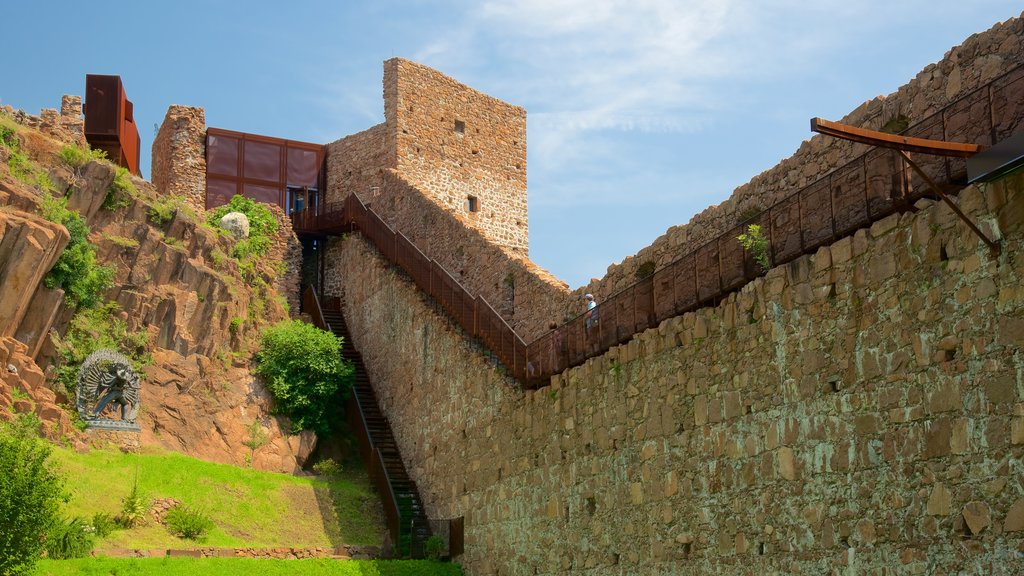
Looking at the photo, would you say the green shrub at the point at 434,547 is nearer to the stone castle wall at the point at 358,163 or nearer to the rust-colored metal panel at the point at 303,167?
the stone castle wall at the point at 358,163

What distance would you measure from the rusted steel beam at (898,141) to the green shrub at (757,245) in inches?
124

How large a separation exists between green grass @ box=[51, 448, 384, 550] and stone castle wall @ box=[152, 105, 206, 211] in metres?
12.3

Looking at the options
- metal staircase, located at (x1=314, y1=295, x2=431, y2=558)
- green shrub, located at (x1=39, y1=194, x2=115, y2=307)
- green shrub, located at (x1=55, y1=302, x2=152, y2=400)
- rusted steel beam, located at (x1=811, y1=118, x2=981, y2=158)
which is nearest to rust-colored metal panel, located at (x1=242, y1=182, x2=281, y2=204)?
metal staircase, located at (x1=314, y1=295, x2=431, y2=558)

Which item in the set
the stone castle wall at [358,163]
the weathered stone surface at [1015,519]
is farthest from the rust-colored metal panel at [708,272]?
the stone castle wall at [358,163]

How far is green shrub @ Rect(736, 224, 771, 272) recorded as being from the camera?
1380 centimetres

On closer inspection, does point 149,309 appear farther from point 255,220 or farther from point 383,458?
point 255,220

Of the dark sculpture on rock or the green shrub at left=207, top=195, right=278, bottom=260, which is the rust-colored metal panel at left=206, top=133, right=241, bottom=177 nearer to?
the green shrub at left=207, top=195, right=278, bottom=260

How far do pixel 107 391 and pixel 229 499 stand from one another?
343 cm

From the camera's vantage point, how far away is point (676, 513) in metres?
15.0

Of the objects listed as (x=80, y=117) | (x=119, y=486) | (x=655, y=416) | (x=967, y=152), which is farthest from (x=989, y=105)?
(x=80, y=117)

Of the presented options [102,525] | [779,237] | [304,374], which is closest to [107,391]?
[102,525]

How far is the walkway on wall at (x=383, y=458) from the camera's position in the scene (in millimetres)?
23031

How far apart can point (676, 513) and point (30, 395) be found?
13.2 metres

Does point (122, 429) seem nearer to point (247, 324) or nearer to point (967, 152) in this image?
point (247, 324)
